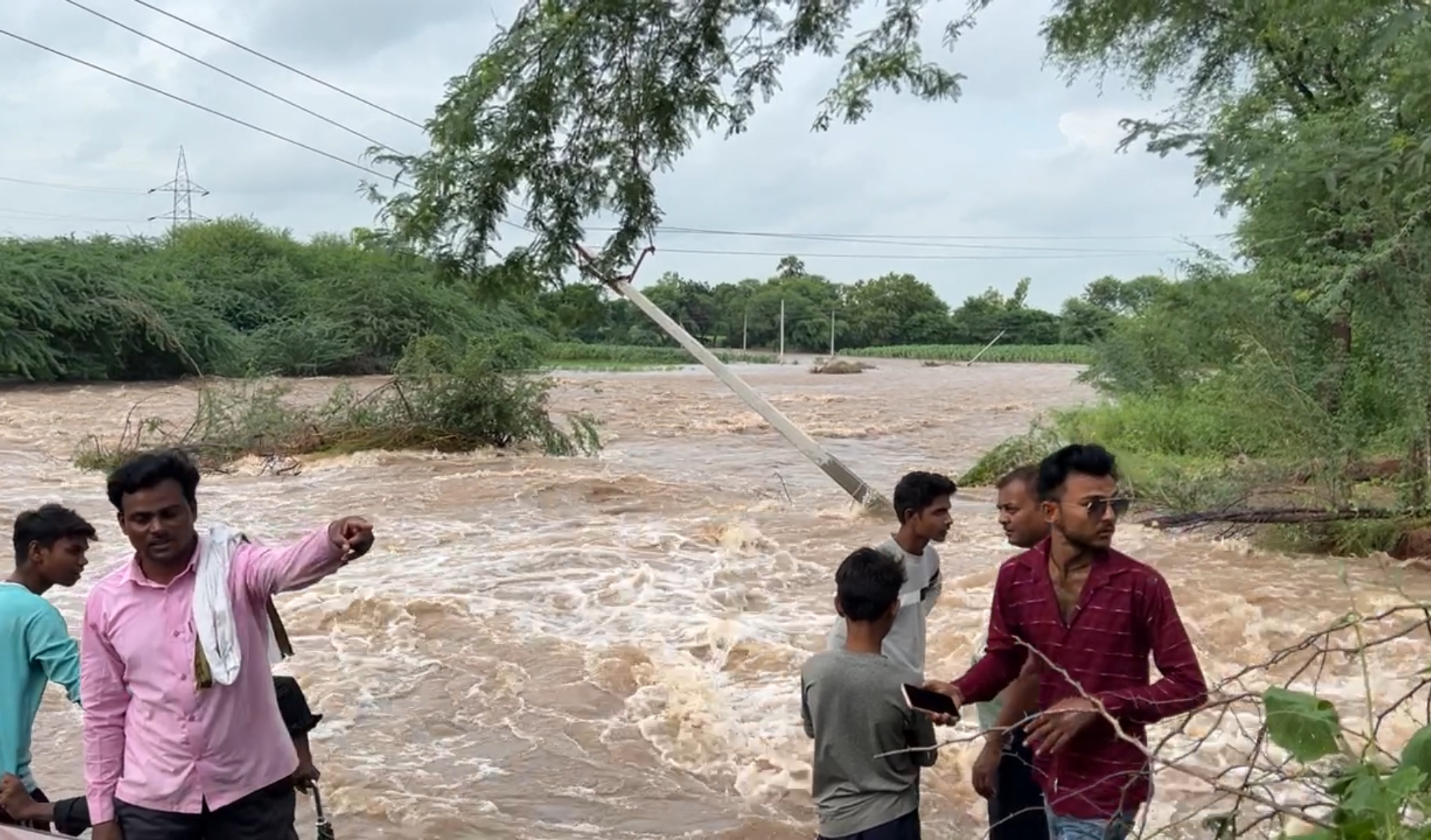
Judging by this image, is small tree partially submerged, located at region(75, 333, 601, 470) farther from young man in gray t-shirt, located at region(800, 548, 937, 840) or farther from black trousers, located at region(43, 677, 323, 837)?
young man in gray t-shirt, located at region(800, 548, 937, 840)

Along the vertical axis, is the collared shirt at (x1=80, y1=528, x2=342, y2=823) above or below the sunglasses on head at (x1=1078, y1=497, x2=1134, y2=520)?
below

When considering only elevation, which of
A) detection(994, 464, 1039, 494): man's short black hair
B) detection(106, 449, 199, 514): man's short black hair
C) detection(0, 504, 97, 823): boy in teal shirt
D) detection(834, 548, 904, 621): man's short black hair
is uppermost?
detection(106, 449, 199, 514): man's short black hair

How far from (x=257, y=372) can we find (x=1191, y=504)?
99.5 ft

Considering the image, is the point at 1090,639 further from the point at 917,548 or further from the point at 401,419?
the point at 401,419

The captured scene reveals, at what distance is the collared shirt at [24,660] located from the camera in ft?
11.0

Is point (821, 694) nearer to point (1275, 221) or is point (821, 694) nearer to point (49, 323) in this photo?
point (1275, 221)

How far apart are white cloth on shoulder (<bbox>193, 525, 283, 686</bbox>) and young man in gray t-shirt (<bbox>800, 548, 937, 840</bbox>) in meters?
1.46

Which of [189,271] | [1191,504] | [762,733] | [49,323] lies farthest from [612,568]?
[189,271]

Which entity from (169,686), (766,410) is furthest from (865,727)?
(766,410)

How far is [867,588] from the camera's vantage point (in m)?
3.34

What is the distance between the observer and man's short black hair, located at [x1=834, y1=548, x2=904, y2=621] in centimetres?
334

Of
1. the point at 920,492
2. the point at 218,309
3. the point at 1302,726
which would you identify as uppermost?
the point at 218,309

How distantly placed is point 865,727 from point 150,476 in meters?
1.89

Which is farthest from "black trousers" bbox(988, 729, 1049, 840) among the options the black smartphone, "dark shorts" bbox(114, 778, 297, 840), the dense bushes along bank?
the dense bushes along bank
